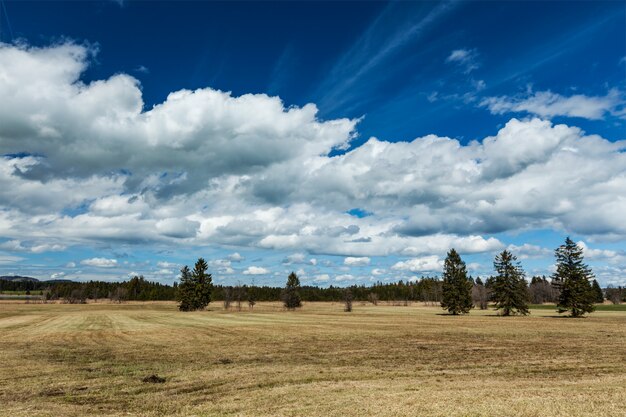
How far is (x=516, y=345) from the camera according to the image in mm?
32938

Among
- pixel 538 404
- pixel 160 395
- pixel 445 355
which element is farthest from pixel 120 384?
pixel 445 355

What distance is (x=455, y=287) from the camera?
318ft

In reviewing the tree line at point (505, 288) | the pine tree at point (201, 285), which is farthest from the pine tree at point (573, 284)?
the pine tree at point (201, 285)

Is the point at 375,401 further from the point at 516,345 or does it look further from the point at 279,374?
the point at 516,345

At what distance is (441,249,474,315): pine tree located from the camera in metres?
95.4

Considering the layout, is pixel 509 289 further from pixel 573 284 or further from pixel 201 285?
pixel 201 285

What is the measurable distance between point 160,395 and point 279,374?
20.2ft

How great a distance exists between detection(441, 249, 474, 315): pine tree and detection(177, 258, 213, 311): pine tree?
199ft

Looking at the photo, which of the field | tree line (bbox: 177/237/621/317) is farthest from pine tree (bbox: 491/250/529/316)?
the field

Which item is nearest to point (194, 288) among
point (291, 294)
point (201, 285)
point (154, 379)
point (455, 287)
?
point (201, 285)

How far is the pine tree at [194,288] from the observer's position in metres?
112

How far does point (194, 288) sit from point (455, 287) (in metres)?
65.4

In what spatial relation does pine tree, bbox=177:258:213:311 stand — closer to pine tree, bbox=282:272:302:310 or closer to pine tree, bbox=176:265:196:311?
pine tree, bbox=176:265:196:311

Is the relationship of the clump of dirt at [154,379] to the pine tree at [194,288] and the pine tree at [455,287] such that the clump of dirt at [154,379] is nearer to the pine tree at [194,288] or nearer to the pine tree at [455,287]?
the pine tree at [455,287]
